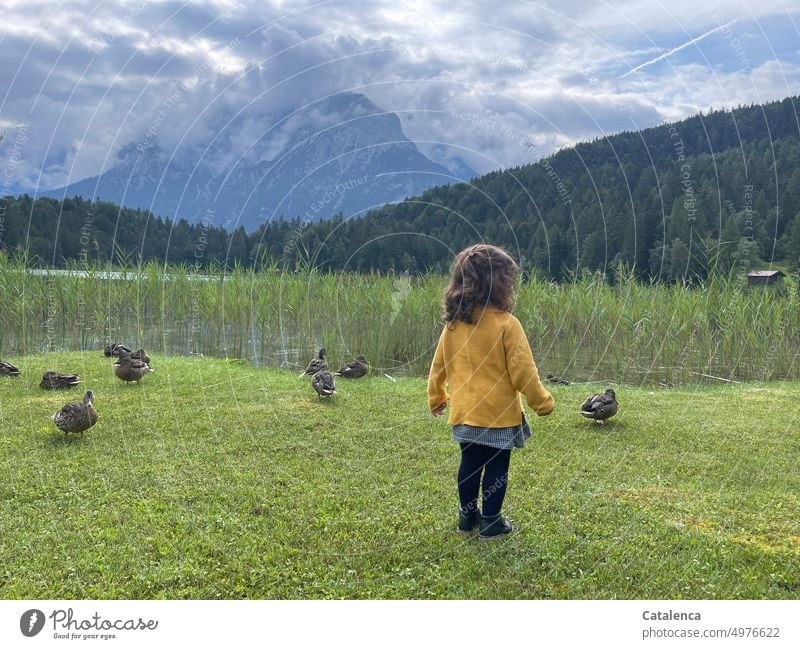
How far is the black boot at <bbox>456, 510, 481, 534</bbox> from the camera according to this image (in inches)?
137

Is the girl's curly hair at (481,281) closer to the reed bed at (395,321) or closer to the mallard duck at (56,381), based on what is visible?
the reed bed at (395,321)

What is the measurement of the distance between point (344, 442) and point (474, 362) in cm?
215

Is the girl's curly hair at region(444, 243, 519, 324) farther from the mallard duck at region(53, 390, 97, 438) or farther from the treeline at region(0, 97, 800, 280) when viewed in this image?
the mallard duck at region(53, 390, 97, 438)

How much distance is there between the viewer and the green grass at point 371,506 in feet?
9.82

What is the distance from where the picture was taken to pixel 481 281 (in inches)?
132

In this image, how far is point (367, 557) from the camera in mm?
3150

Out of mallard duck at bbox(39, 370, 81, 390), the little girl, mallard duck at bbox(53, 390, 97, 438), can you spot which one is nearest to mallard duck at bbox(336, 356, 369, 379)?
mallard duck at bbox(39, 370, 81, 390)

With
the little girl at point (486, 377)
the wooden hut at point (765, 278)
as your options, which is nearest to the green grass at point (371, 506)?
the little girl at point (486, 377)

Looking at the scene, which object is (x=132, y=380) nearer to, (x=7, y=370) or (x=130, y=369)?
(x=130, y=369)

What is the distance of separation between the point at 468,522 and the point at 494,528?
5.7 inches

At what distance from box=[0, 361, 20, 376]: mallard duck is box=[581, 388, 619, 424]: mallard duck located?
6638 mm

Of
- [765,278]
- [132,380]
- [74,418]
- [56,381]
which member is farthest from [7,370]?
[765,278]

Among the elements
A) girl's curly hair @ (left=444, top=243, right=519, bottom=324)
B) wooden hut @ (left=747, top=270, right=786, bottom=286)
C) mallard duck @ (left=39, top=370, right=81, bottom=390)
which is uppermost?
wooden hut @ (left=747, top=270, right=786, bottom=286)

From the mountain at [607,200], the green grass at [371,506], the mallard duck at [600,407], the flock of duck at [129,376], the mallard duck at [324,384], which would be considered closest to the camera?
the green grass at [371,506]
